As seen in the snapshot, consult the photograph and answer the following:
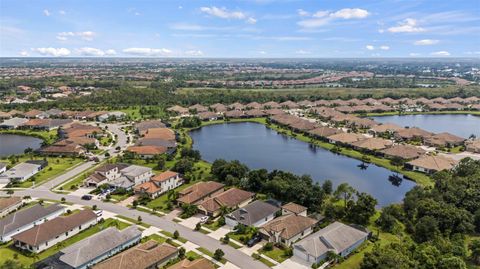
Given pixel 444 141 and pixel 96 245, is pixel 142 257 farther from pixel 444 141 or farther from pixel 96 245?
pixel 444 141

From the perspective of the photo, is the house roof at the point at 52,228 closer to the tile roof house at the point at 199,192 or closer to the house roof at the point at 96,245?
the house roof at the point at 96,245

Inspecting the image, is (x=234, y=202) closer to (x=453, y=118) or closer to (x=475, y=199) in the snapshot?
(x=475, y=199)

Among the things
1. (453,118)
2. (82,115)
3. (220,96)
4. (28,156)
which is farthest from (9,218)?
(453,118)

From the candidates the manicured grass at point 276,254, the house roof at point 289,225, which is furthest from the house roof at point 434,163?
the manicured grass at point 276,254

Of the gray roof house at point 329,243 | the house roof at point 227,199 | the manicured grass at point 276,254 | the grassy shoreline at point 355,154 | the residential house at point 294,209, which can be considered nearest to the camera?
the gray roof house at point 329,243

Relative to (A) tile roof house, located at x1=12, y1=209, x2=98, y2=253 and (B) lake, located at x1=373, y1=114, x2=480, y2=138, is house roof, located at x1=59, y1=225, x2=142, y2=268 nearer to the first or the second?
(A) tile roof house, located at x1=12, y1=209, x2=98, y2=253

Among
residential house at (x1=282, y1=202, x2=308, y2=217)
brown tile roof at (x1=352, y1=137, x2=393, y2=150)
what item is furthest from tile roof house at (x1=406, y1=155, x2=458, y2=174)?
residential house at (x1=282, y1=202, x2=308, y2=217)
